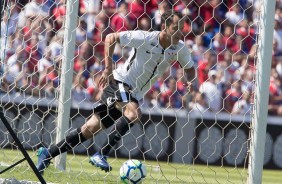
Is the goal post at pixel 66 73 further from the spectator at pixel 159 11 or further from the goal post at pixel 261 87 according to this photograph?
the goal post at pixel 261 87

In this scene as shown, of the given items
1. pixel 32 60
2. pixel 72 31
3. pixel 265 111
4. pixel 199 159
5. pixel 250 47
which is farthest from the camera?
pixel 199 159

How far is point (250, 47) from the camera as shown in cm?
985

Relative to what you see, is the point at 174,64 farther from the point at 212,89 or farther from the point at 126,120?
the point at 126,120

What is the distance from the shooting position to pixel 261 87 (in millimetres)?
5555

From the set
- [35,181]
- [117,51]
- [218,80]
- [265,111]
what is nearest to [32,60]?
[117,51]

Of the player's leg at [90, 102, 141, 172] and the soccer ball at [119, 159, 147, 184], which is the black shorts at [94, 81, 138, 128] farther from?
the soccer ball at [119, 159, 147, 184]

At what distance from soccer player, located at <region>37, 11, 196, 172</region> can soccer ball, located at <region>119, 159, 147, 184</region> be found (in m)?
0.50

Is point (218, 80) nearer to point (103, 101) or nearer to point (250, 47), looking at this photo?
point (250, 47)

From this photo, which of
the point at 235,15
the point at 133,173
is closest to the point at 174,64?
the point at 235,15

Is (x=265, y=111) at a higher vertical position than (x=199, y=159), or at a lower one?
higher

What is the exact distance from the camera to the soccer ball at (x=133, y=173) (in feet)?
20.8

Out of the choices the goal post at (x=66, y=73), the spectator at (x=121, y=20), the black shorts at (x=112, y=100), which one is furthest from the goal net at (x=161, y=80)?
the black shorts at (x=112, y=100)

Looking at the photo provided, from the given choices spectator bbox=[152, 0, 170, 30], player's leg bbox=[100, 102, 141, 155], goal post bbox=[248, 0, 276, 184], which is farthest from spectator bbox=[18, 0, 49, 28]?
goal post bbox=[248, 0, 276, 184]

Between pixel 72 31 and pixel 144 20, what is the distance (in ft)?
10.7
